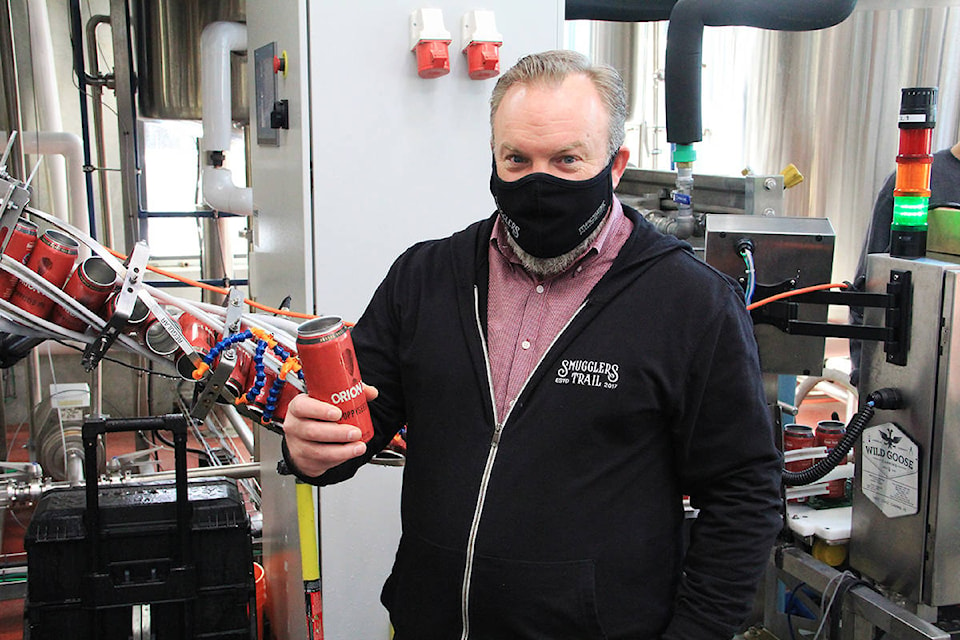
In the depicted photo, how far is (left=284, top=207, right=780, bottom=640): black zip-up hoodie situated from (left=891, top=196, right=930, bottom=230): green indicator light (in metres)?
0.71

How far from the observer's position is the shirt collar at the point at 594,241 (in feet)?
3.76

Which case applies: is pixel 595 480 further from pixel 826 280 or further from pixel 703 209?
pixel 703 209

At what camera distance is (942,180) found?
2396 mm

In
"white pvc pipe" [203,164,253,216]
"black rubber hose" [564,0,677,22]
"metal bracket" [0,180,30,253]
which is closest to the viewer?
"metal bracket" [0,180,30,253]

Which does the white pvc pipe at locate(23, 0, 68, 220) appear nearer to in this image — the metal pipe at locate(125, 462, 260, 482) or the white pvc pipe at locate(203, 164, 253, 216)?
the white pvc pipe at locate(203, 164, 253, 216)

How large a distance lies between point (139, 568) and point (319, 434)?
1091 mm

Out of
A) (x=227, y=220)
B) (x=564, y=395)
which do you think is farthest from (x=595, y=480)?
(x=227, y=220)

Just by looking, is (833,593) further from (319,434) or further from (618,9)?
(618,9)

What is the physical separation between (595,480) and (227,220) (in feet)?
13.1

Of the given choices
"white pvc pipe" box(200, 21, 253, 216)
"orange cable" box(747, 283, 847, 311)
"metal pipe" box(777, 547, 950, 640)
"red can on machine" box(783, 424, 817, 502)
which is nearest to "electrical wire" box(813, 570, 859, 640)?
"metal pipe" box(777, 547, 950, 640)

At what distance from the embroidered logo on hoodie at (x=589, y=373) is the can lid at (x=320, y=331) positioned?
28cm

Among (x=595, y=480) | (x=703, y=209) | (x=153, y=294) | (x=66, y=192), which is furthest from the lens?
(x=66, y=192)

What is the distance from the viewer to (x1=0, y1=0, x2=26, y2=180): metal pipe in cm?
333

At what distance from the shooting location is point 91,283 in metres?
1.47
